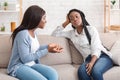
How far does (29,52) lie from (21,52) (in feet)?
0.30

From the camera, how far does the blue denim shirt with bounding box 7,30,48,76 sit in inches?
81.3

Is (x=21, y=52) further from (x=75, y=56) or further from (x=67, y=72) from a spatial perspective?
(x=75, y=56)

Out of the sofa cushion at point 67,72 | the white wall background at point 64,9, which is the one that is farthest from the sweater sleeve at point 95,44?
the white wall background at point 64,9

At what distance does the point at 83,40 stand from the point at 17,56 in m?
0.74

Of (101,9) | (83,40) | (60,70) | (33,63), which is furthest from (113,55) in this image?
(101,9)

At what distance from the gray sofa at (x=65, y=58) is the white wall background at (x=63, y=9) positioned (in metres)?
1.48

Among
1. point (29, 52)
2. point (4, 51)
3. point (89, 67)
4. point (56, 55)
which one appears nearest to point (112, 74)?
point (89, 67)

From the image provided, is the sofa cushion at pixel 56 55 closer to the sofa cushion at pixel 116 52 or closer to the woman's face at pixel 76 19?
the woman's face at pixel 76 19

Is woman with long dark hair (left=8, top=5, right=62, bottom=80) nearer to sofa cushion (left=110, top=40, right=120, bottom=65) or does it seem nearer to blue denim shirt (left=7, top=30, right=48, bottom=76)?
blue denim shirt (left=7, top=30, right=48, bottom=76)

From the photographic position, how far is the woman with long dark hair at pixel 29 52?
2.06 metres

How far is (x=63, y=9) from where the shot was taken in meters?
4.23

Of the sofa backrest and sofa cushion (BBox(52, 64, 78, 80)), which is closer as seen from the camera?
sofa cushion (BBox(52, 64, 78, 80))

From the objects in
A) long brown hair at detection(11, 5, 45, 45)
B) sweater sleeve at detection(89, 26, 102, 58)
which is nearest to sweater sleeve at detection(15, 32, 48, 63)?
long brown hair at detection(11, 5, 45, 45)

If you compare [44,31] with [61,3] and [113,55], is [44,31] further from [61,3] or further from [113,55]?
[113,55]
